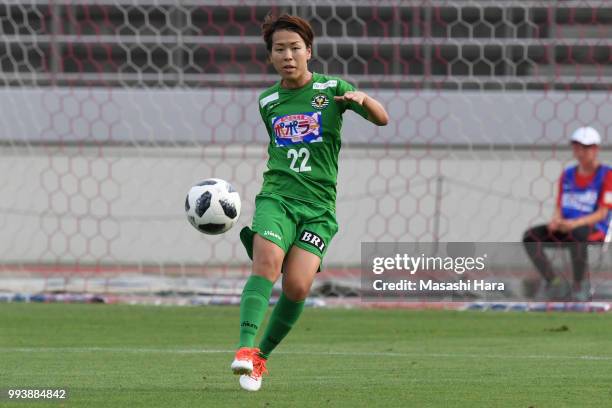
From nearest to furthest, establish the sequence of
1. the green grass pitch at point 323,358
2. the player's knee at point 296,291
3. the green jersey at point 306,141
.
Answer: the green grass pitch at point 323,358, the player's knee at point 296,291, the green jersey at point 306,141

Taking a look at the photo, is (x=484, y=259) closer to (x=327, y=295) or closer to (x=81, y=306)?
(x=327, y=295)

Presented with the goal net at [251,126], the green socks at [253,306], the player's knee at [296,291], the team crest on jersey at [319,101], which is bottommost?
the green socks at [253,306]

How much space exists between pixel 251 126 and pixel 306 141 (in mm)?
6783

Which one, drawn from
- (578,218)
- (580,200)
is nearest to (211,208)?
(578,218)

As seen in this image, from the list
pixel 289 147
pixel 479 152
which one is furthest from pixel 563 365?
pixel 479 152

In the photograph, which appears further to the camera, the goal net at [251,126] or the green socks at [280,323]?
the goal net at [251,126]

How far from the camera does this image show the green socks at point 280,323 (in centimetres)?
520

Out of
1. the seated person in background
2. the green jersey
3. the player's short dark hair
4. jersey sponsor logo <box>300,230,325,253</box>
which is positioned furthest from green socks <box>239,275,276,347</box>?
the seated person in background

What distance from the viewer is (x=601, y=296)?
1047 centimetres

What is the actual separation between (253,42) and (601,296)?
197 inches

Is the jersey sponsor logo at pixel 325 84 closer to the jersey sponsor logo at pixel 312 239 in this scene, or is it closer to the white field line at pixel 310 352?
the jersey sponsor logo at pixel 312 239

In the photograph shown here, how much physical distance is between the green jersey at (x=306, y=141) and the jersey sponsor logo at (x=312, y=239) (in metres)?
0.15

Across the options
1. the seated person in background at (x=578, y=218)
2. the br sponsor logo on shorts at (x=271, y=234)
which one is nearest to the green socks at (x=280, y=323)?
the br sponsor logo on shorts at (x=271, y=234)

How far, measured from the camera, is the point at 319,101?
5316 mm
